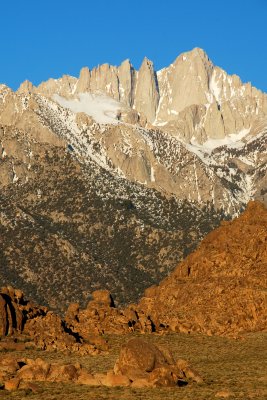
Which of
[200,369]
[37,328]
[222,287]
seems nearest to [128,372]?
[200,369]

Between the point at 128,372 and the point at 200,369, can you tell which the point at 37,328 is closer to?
the point at 200,369

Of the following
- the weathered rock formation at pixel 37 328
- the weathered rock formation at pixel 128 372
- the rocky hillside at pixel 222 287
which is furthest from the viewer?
the rocky hillside at pixel 222 287

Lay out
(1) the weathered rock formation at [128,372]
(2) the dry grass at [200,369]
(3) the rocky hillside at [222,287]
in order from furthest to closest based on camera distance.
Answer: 1. (3) the rocky hillside at [222,287]
2. (1) the weathered rock formation at [128,372]
3. (2) the dry grass at [200,369]

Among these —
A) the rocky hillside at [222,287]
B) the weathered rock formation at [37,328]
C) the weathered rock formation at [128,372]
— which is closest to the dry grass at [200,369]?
the weathered rock formation at [128,372]

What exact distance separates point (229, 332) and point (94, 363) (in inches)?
1046

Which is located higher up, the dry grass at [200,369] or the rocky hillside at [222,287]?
the rocky hillside at [222,287]

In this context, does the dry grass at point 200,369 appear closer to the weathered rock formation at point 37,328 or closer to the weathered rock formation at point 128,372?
the weathered rock formation at point 128,372

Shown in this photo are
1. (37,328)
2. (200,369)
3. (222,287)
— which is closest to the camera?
(200,369)

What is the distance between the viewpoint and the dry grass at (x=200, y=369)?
78375 millimetres

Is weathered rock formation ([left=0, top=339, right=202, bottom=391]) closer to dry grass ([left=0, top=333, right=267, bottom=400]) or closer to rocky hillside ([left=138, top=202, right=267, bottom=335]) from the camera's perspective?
dry grass ([left=0, top=333, right=267, bottom=400])

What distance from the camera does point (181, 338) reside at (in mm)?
121688

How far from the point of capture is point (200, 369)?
9738 cm

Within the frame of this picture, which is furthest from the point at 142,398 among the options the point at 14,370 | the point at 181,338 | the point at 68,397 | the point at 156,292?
the point at 156,292

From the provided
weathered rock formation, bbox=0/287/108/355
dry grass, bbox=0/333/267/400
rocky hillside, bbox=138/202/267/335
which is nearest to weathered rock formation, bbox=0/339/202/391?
dry grass, bbox=0/333/267/400
